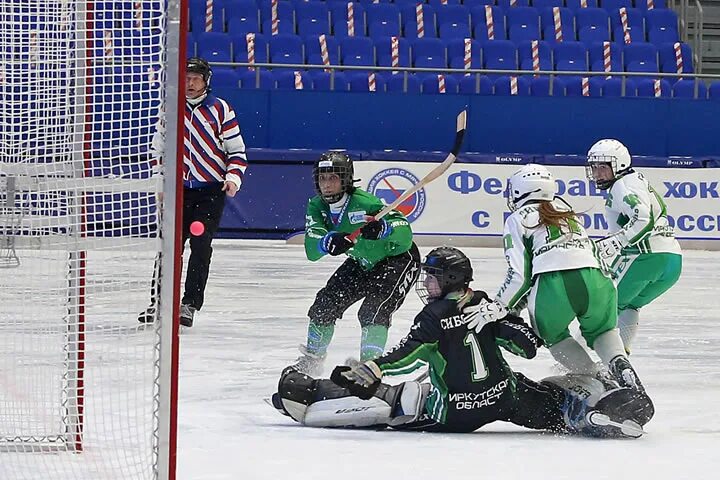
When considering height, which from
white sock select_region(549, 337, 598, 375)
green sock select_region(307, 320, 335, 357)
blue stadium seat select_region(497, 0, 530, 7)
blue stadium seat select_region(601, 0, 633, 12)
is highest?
blue stadium seat select_region(601, 0, 633, 12)

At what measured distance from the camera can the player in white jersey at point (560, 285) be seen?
4.96m

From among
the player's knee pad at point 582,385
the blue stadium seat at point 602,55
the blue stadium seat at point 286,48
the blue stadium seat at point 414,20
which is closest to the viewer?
the player's knee pad at point 582,385

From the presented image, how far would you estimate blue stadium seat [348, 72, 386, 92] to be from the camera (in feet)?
50.5

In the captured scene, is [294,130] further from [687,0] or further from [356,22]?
[687,0]

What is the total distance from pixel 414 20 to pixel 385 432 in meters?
12.6

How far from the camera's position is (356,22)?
16734mm

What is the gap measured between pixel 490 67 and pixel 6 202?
12.9 metres

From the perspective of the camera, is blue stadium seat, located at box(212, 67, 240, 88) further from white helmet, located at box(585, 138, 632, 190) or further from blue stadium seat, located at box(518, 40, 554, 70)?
white helmet, located at box(585, 138, 632, 190)

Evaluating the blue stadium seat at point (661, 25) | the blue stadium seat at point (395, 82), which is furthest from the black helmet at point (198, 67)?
the blue stadium seat at point (661, 25)

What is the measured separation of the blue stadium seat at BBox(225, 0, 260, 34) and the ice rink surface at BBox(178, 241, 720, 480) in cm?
767

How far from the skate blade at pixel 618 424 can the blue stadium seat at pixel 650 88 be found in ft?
38.4

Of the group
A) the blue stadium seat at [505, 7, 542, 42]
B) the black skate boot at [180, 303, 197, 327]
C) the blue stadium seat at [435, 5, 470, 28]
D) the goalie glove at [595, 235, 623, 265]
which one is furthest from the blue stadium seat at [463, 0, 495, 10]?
the goalie glove at [595, 235, 623, 265]

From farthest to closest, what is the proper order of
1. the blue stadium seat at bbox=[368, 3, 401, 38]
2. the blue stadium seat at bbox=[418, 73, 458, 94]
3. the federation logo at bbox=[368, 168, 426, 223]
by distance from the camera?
the blue stadium seat at bbox=[368, 3, 401, 38], the blue stadium seat at bbox=[418, 73, 458, 94], the federation logo at bbox=[368, 168, 426, 223]

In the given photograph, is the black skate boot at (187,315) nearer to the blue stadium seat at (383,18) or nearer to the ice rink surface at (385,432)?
the ice rink surface at (385,432)
